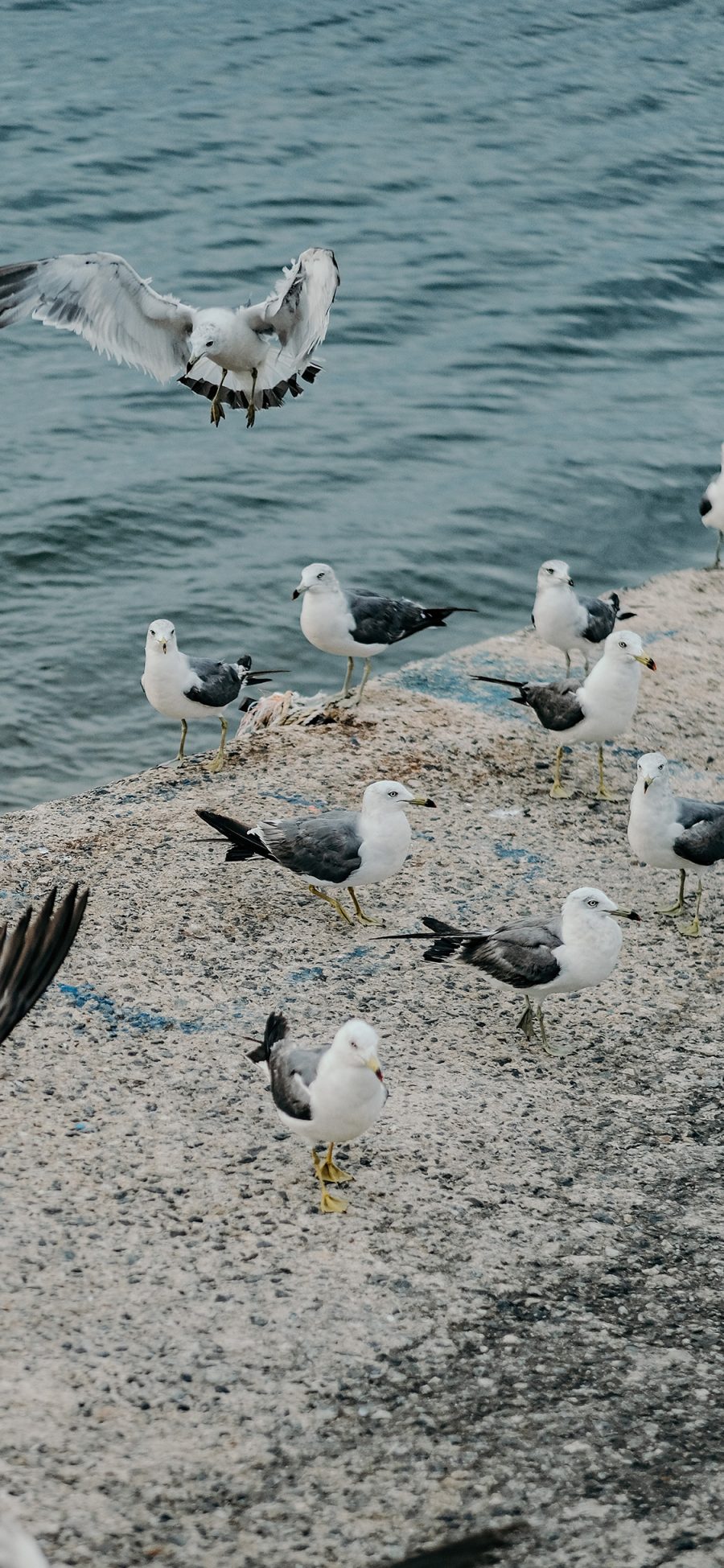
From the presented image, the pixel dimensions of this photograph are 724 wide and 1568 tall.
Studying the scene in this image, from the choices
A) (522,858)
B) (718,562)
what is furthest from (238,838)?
(718,562)

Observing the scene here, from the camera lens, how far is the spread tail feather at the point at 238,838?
21.9 feet

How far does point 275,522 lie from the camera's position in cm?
1303

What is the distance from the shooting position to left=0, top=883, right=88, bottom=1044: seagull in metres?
4.79

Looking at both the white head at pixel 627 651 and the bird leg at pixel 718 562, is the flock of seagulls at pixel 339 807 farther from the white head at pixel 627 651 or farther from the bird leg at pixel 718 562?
the bird leg at pixel 718 562

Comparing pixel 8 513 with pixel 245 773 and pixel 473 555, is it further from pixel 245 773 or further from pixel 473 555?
pixel 245 773

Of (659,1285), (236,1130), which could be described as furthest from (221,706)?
(659,1285)

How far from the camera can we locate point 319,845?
6.58 m

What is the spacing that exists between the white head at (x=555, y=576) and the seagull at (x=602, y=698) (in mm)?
826

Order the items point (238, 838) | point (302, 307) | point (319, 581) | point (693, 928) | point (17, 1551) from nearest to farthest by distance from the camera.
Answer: point (17, 1551) < point (238, 838) < point (693, 928) < point (302, 307) < point (319, 581)

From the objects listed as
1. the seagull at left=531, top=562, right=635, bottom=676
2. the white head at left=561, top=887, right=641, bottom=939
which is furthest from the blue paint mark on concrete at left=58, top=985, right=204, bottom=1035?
the seagull at left=531, top=562, right=635, bottom=676

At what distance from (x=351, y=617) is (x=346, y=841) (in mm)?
2140

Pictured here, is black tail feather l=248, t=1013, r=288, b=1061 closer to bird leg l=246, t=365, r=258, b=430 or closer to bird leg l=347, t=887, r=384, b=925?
bird leg l=347, t=887, r=384, b=925

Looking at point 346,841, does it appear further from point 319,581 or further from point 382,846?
point 319,581

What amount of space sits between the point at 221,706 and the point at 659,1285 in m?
4.06
